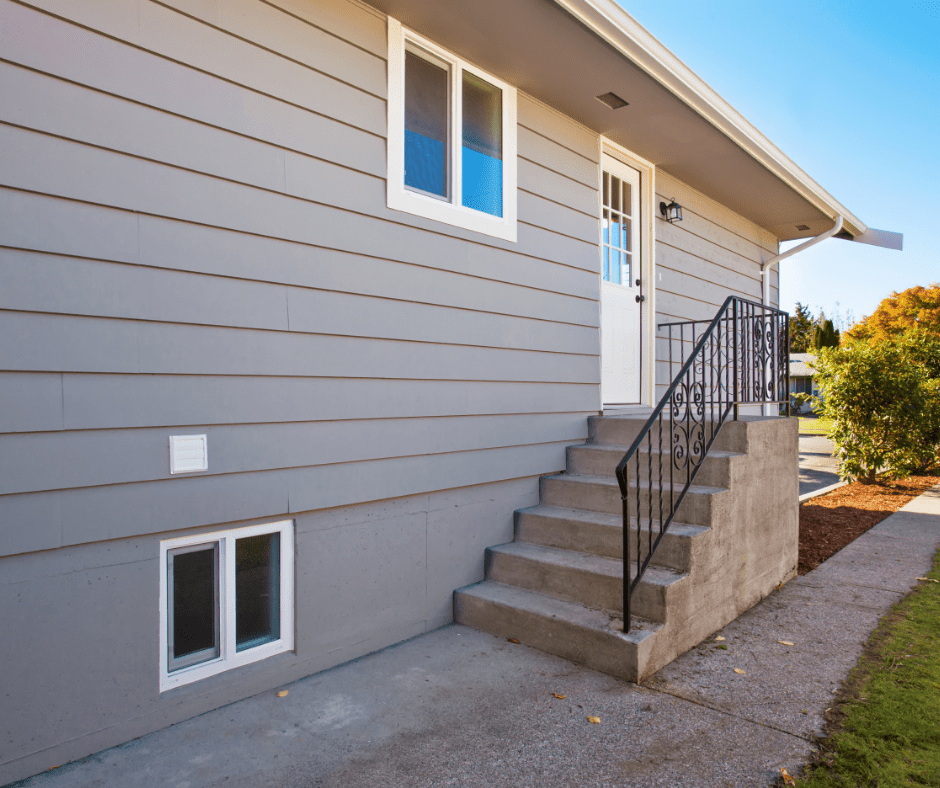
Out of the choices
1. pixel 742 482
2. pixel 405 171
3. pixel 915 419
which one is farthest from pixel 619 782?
pixel 915 419

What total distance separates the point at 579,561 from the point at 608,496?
1.85 ft

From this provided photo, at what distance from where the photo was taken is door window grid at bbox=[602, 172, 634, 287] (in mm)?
5047

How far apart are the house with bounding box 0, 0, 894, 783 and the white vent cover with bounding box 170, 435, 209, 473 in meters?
0.01

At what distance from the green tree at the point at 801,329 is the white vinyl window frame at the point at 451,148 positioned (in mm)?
38400

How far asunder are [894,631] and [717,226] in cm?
449

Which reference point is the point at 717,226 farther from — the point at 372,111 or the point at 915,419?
the point at 372,111

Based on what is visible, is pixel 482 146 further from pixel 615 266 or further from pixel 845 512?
pixel 845 512

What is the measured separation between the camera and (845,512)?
6457 millimetres

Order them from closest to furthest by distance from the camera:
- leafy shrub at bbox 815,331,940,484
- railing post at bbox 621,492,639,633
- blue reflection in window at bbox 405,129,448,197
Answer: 1. railing post at bbox 621,492,639,633
2. blue reflection in window at bbox 405,129,448,197
3. leafy shrub at bbox 815,331,940,484

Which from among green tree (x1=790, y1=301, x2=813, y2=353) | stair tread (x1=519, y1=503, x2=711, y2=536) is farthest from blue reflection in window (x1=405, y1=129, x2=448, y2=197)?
green tree (x1=790, y1=301, x2=813, y2=353)

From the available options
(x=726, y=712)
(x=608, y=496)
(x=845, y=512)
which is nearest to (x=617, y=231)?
(x=608, y=496)

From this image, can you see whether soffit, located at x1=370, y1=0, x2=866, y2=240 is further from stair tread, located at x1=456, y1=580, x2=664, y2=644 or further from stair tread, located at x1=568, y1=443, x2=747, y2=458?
stair tread, located at x1=456, y1=580, x2=664, y2=644

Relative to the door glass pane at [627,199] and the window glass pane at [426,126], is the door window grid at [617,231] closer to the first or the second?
the door glass pane at [627,199]

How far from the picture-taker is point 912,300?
98.6ft
